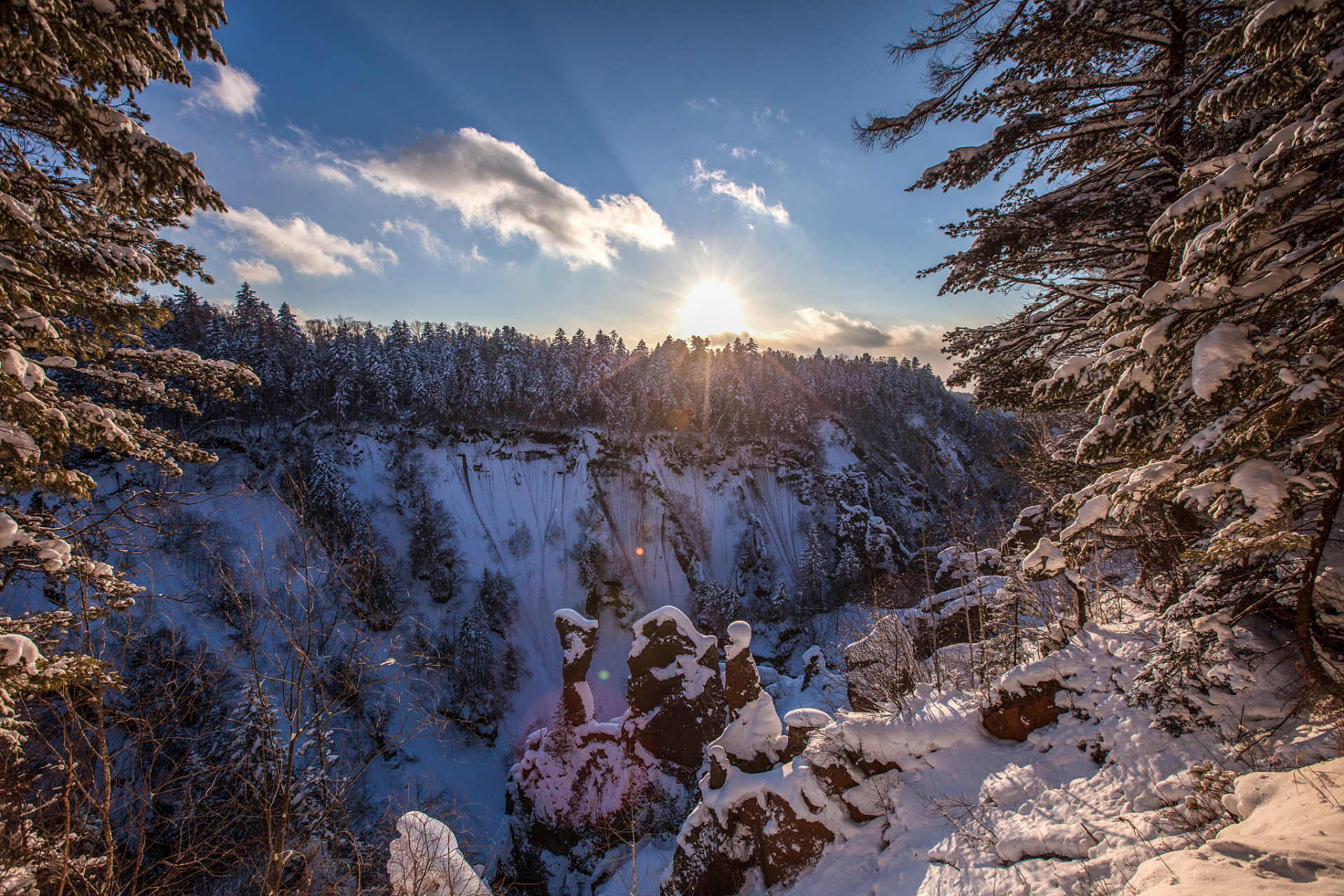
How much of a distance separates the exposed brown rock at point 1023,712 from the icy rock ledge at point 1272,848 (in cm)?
335

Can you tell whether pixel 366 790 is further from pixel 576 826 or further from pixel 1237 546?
pixel 1237 546

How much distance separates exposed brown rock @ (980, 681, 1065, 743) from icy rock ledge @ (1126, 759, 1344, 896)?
3.35 meters

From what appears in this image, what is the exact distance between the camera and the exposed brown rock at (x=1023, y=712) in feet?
23.6

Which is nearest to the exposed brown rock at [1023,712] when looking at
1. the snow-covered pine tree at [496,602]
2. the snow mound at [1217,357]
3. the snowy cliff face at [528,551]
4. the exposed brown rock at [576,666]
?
the snow mound at [1217,357]

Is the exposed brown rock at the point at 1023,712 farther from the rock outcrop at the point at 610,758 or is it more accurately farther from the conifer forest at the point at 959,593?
the rock outcrop at the point at 610,758

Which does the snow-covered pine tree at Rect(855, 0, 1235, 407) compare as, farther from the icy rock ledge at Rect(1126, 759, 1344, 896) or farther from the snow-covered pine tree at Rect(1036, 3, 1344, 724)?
the icy rock ledge at Rect(1126, 759, 1344, 896)

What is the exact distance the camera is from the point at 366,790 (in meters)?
19.2

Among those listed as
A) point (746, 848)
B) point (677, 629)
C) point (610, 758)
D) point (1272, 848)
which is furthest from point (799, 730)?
point (610, 758)

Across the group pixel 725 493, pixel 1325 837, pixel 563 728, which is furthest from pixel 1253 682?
pixel 725 493

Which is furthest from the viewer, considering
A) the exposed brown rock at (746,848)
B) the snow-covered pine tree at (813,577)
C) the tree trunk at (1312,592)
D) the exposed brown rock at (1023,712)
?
the snow-covered pine tree at (813,577)

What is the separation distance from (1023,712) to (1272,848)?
4.68m

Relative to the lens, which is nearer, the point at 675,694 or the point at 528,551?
the point at 675,694

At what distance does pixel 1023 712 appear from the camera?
734 cm

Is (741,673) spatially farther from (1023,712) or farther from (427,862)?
(427,862)
